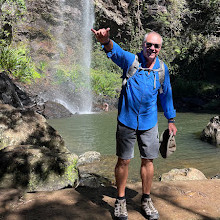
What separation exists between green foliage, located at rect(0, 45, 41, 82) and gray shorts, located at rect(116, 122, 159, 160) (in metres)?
13.2

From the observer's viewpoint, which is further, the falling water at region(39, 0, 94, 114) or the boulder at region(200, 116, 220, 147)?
the falling water at region(39, 0, 94, 114)

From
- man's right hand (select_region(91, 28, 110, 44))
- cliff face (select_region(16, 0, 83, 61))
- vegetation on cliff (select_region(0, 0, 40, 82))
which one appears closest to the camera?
man's right hand (select_region(91, 28, 110, 44))

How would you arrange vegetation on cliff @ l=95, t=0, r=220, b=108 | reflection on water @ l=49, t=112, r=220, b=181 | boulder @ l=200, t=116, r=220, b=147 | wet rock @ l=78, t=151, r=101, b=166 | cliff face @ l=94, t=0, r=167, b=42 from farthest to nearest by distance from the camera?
cliff face @ l=94, t=0, r=167, b=42 → vegetation on cliff @ l=95, t=0, r=220, b=108 → boulder @ l=200, t=116, r=220, b=147 → wet rock @ l=78, t=151, r=101, b=166 → reflection on water @ l=49, t=112, r=220, b=181

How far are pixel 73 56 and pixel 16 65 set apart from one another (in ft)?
26.2

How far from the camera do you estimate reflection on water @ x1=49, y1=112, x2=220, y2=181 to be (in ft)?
20.3

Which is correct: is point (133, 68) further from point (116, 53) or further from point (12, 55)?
point (12, 55)

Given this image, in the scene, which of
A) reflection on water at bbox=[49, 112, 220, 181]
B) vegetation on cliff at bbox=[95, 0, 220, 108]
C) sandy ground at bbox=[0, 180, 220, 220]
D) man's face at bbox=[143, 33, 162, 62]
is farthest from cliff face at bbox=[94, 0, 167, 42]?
sandy ground at bbox=[0, 180, 220, 220]

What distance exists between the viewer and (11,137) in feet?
13.9

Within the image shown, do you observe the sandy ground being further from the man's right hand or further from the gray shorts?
the man's right hand

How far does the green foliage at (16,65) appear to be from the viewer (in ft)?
47.5

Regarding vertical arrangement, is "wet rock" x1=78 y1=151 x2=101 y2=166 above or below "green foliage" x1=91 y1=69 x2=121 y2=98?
below

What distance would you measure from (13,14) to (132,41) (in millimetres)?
11138

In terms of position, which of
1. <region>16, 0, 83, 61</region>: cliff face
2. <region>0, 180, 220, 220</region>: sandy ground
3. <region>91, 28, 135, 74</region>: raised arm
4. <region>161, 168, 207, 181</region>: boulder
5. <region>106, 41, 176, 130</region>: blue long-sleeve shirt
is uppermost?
<region>16, 0, 83, 61</region>: cliff face

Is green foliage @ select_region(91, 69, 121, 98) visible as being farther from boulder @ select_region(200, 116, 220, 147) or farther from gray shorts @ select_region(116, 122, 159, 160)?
gray shorts @ select_region(116, 122, 159, 160)
